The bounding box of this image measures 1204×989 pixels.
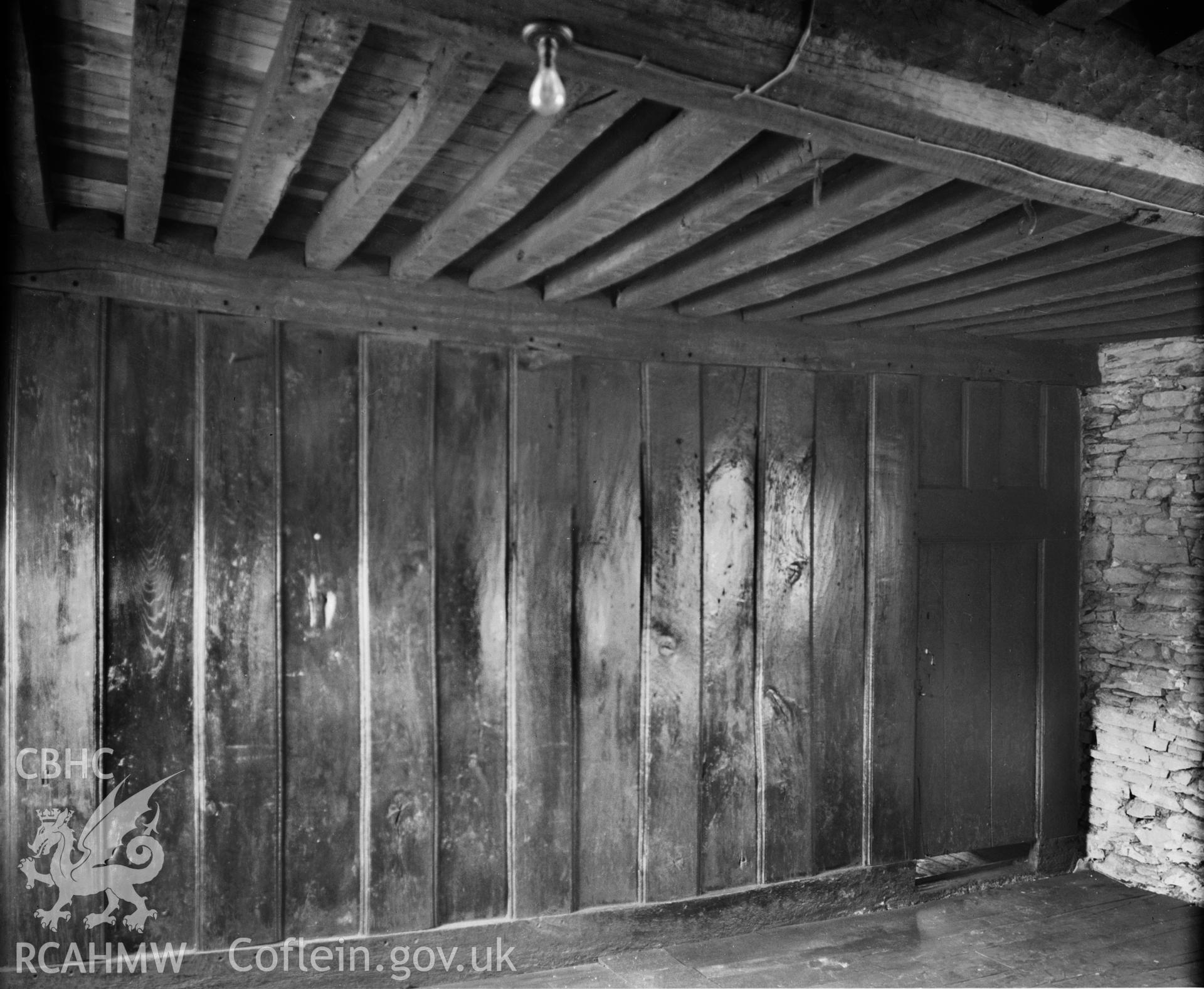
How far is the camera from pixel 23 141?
6.37 feet

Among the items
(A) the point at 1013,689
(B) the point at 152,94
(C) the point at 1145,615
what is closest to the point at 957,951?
(A) the point at 1013,689

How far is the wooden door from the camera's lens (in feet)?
12.5

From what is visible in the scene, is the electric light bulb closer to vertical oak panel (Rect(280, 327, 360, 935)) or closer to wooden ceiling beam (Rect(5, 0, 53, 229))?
wooden ceiling beam (Rect(5, 0, 53, 229))

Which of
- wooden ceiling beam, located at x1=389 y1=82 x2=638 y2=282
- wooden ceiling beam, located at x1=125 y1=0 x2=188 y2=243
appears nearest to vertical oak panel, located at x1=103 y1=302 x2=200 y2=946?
wooden ceiling beam, located at x1=125 y1=0 x2=188 y2=243

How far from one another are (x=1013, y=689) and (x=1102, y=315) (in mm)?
1709

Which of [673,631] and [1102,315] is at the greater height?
[1102,315]

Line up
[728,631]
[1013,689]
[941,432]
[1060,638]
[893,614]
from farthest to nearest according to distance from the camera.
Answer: [1060,638], [1013,689], [941,432], [893,614], [728,631]

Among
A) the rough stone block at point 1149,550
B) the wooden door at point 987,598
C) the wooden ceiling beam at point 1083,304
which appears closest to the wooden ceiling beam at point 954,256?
the wooden ceiling beam at point 1083,304

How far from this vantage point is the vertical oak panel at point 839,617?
11.9 ft

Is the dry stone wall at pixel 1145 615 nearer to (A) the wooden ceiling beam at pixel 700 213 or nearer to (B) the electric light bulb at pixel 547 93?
(A) the wooden ceiling beam at pixel 700 213

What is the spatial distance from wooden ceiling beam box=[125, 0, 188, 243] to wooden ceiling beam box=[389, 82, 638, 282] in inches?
26.6

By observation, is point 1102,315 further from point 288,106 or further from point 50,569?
point 50,569

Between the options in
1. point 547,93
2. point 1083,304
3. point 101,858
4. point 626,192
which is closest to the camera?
point 547,93

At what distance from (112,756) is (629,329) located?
7.36 feet
